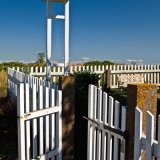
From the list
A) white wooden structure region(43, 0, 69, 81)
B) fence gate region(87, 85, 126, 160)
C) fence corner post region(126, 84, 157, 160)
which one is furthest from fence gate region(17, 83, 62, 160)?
white wooden structure region(43, 0, 69, 81)

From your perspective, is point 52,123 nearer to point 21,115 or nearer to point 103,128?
point 21,115

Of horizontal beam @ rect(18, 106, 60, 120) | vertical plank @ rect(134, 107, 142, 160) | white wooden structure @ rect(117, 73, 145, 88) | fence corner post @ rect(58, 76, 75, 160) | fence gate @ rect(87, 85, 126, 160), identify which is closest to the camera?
vertical plank @ rect(134, 107, 142, 160)

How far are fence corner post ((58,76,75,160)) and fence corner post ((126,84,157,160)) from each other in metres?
1.62

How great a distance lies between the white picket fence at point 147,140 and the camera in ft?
7.37

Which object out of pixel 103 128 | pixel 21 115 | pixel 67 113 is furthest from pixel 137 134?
pixel 67 113

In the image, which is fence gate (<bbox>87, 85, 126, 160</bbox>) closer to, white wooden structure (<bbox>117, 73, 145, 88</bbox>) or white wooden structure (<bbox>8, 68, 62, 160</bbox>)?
white wooden structure (<bbox>8, 68, 62, 160</bbox>)

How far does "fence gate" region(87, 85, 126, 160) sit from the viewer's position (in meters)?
Answer: 3.07

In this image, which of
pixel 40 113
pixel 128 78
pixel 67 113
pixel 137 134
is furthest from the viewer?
pixel 128 78

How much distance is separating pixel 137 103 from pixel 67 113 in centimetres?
188

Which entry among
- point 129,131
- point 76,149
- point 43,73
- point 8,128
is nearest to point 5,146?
point 8,128

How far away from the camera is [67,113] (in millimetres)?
4180

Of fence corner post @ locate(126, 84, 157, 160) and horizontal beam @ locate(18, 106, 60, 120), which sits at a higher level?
fence corner post @ locate(126, 84, 157, 160)

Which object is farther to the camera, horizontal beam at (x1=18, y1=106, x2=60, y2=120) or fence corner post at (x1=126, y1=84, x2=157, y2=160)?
horizontal beam at (x1=18, y1=106, x2=60, y2=120)

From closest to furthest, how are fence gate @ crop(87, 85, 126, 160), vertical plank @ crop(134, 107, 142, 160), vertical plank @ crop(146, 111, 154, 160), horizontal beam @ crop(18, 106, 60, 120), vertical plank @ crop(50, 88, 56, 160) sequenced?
vertical plank @ crop(146, 111, 154, 160)
vertical plank @ crop(134, 107, 142, 160)
fence gate @ crop(87, 85, 126, 160)
horizontal beam @ crop(18, 106, 60, 120)
vertical plank @ crop(50, 88, 56, 160)
